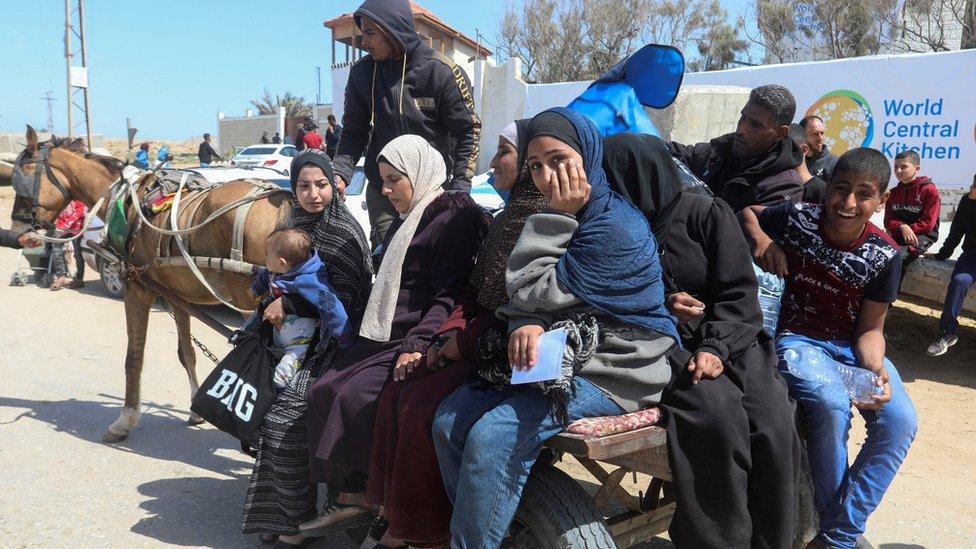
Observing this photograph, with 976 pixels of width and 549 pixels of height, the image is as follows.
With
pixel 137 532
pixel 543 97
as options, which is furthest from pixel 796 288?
pixel 543 97

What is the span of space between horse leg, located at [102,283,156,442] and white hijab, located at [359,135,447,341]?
2.42m

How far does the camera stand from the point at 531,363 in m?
2.26

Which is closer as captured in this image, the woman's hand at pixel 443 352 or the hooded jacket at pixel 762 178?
the woman's hand at pixel 443 352

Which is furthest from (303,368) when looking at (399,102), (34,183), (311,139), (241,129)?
(241,129)

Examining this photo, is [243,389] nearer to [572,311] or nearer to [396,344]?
[396,344]

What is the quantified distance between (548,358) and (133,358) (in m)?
3.62

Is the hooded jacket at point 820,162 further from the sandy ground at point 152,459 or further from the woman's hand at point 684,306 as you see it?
the woman's hand at point 684,306

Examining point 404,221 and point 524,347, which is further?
point 404,221

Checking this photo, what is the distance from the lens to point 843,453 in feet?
8.75

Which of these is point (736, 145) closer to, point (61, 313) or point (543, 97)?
point (61, 313)

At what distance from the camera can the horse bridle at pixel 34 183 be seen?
17.8ft

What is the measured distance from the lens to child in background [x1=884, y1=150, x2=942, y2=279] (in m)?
6.67

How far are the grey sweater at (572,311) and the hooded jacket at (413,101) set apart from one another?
1.85 m

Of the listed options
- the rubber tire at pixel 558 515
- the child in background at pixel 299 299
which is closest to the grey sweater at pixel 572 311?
the rubber tire at pixel 558 515
